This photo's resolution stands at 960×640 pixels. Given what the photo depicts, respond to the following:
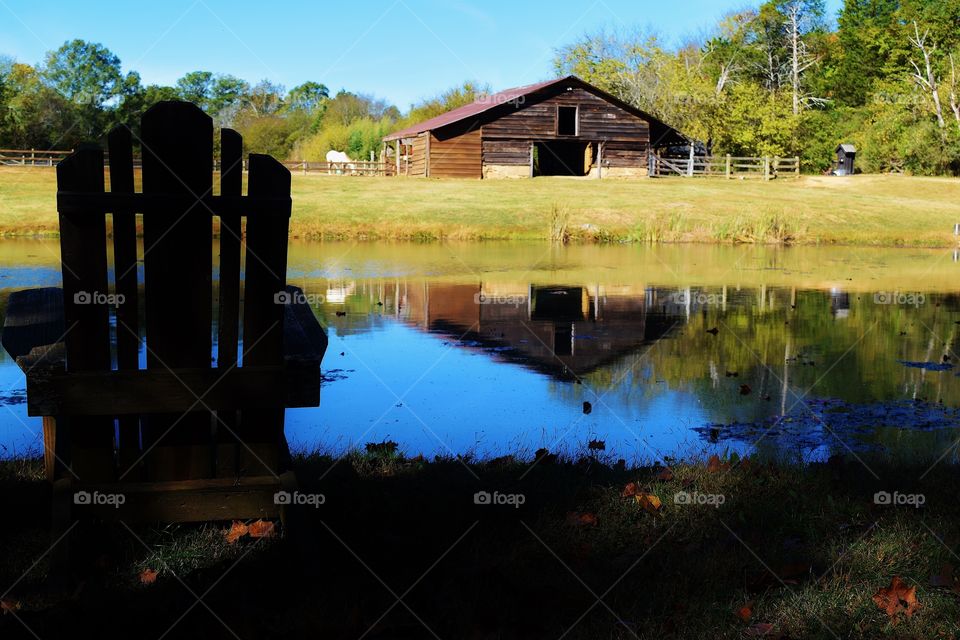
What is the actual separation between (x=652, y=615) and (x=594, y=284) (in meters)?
17.1

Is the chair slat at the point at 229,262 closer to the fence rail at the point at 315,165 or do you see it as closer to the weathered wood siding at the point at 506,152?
the weathered wood siding at the point at 506,152

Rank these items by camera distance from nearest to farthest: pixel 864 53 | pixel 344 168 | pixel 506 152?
pixel 506 152, pixel 344 168, pixel 864 53

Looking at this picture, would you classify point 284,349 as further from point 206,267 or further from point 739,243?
point 739,243

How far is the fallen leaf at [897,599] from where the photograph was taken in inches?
159

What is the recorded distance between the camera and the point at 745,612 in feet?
13.0

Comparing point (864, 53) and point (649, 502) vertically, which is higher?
point (864, 53)

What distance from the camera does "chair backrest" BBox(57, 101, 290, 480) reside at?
406 cm

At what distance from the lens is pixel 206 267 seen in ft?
14.2

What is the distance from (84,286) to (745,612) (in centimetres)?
294

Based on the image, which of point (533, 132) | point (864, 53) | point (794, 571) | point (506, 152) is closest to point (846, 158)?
point (864, 53)

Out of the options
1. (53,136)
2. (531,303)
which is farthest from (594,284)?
(53,136)

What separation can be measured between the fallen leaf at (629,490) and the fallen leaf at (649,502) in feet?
0.33

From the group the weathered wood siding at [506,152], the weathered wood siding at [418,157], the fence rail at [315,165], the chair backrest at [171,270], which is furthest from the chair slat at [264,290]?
the fence rail at [315,165]

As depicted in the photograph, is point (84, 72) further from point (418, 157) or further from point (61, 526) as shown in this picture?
point (61, 526)
